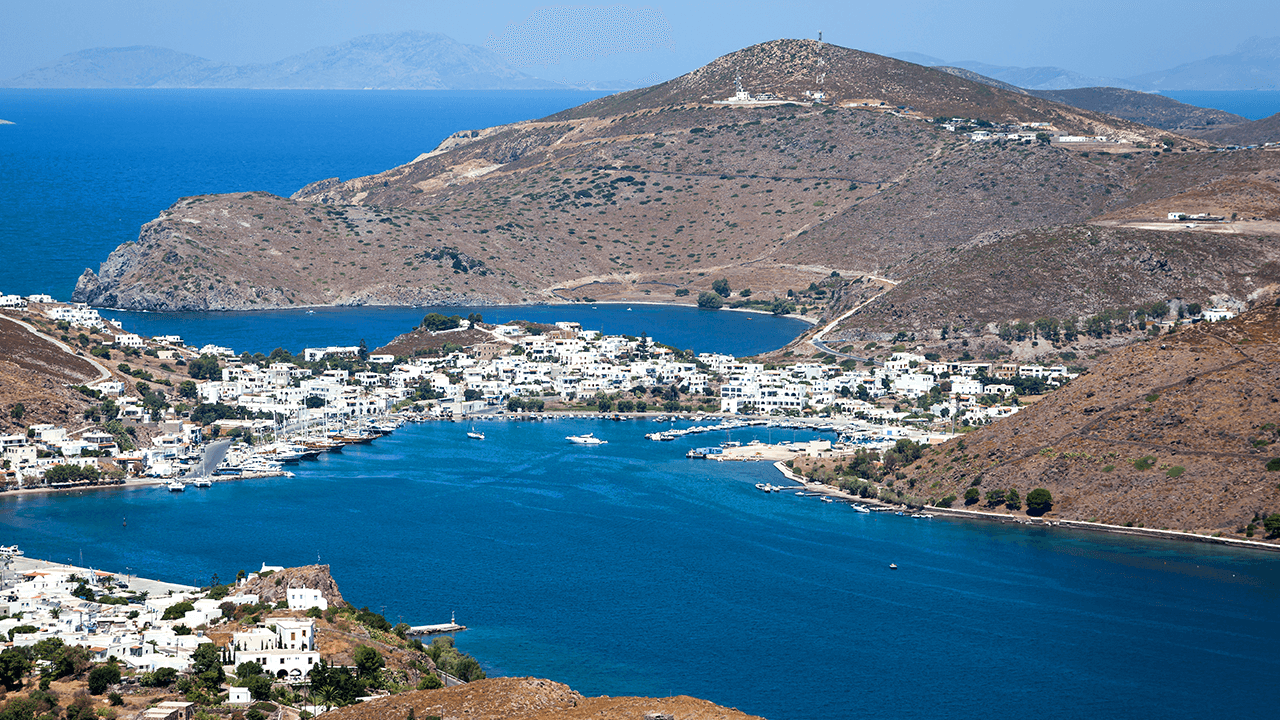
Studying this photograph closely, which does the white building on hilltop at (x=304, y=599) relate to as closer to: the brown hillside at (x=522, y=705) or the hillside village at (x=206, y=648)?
the hillside village at (x=206, y=648)

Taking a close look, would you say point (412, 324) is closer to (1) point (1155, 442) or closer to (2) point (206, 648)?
(1) point (1155, 442)

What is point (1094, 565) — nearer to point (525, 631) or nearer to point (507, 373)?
point (525, 631)

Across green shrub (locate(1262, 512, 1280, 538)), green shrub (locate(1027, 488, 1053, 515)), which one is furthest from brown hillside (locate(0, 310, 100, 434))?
green shrub (locate(1262, 512, 1280, 538))

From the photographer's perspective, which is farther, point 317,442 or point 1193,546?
point 317,442

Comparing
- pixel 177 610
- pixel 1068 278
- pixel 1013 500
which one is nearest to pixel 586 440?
pixel 1013 500

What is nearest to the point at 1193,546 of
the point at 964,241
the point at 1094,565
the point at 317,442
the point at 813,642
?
the point at 1094,565
